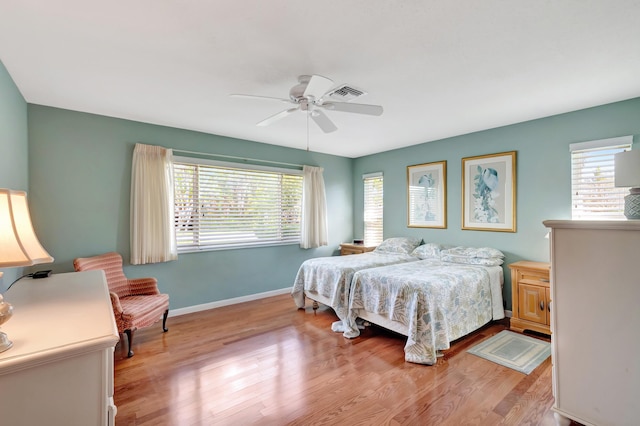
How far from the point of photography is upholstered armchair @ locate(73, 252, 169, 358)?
278 cm

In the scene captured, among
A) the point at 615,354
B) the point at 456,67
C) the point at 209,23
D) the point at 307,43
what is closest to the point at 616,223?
the point at 615,354

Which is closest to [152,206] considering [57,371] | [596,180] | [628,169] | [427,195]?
[57,371]

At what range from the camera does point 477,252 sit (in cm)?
383

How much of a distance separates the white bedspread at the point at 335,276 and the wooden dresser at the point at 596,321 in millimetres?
2026

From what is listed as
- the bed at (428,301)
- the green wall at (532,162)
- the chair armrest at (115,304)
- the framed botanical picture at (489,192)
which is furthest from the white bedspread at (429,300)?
the chair armrest at (115,304)

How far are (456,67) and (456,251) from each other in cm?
254

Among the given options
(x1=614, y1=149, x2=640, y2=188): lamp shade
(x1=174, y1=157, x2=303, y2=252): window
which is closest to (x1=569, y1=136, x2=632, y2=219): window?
(x1=614, y1=149, x2=640, y2=188): lamp shade

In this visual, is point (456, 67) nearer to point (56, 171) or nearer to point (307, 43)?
point (307, 43)

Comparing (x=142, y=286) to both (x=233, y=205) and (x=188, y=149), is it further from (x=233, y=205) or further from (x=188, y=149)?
(x=188, y=149)

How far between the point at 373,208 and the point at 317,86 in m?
3.79

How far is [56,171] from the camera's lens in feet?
10.4

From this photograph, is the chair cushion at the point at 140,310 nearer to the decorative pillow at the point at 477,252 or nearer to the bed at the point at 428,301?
the bed at the point at 428,301

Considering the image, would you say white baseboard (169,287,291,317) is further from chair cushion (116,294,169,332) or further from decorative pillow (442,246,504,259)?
decorative pillow (442,246,504,259)

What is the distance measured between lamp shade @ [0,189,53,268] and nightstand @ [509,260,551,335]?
4.04 m
